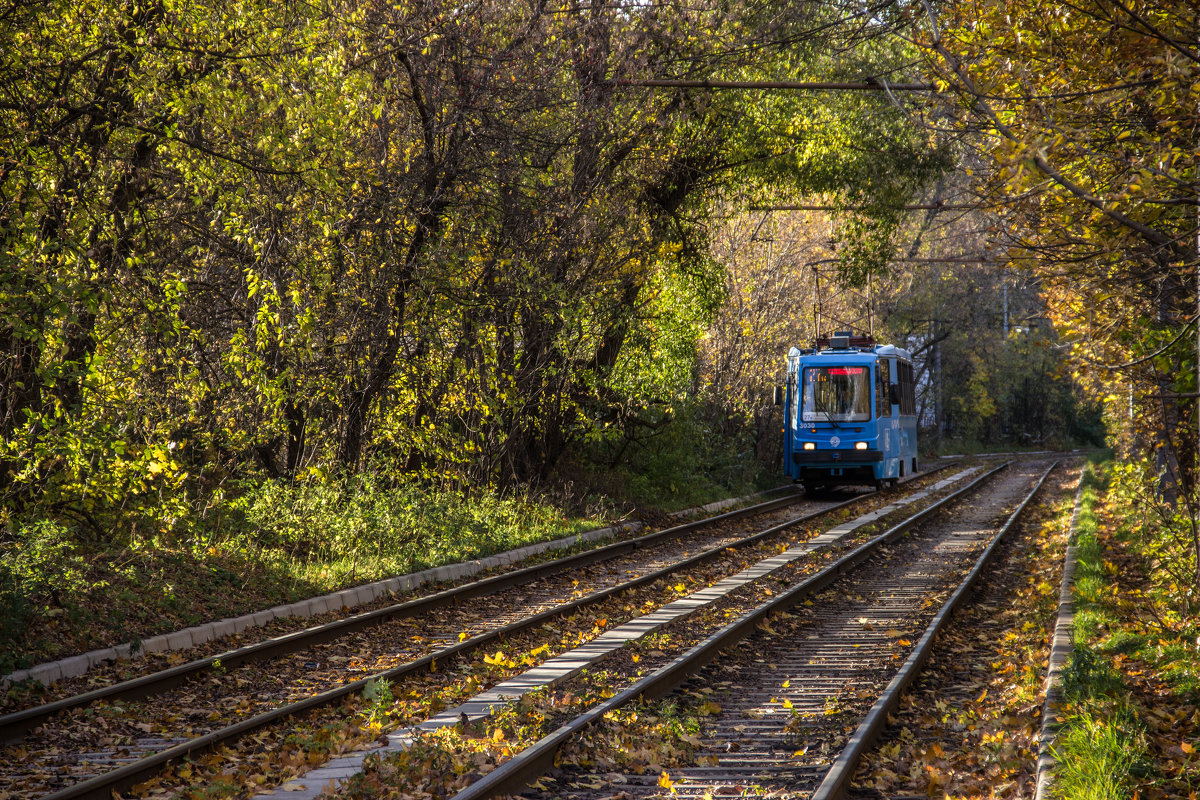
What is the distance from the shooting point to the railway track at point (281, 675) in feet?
21.0

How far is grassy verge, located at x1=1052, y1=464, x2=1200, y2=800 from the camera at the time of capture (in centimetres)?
548

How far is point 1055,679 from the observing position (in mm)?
7719

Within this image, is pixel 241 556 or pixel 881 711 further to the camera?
pixel 241 556

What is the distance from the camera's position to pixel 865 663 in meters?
9.35

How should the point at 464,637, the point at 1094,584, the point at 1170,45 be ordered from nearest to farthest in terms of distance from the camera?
the point at 1170,45 < the point at 464,637 < the point at 1094,584

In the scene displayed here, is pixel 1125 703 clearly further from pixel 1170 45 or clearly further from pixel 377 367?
pixel 377 367

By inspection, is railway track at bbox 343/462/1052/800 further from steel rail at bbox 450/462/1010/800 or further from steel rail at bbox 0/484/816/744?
steel rail at bbox 0/484/816/744

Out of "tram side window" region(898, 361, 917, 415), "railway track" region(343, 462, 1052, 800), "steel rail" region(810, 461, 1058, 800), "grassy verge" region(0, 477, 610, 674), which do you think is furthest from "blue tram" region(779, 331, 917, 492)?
"steel rail" region(810, 461, 1058, 800)

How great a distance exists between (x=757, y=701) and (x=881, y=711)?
1.15 metres

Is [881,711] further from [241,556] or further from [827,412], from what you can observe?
[827,412]

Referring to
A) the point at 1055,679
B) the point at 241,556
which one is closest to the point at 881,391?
the point at 241,556

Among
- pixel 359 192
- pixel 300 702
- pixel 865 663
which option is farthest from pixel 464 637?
pixel 359 192

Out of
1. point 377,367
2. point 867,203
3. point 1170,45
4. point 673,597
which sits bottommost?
point 673,597

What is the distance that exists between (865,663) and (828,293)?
28.7 m
